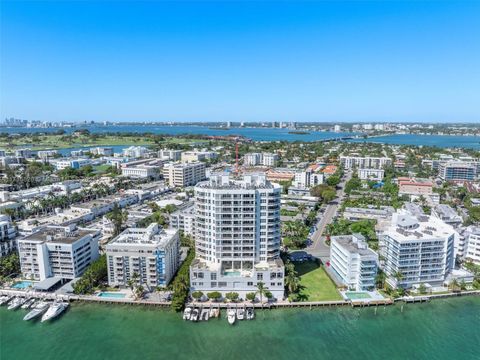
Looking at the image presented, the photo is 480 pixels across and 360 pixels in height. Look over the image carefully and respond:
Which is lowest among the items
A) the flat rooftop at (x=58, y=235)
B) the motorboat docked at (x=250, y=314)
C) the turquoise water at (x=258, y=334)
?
the turquoise water at (x=258, y=334)

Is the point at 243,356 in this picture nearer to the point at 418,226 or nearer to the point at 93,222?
the point at 418,226

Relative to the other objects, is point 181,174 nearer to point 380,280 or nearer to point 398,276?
point 380,280

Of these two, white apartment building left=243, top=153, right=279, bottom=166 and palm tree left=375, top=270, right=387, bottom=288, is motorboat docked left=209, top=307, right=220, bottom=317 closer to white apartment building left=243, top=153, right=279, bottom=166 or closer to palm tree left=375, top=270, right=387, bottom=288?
palm tree left=375, top=270, right=387, bottom=288

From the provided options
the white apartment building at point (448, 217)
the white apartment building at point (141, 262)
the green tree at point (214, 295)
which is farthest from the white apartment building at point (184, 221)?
the white apartment building at point (448, 217)

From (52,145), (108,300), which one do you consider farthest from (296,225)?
(52,145)

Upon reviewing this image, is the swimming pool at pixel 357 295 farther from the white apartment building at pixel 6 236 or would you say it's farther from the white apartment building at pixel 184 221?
the white apartment building at pixel 6 236
